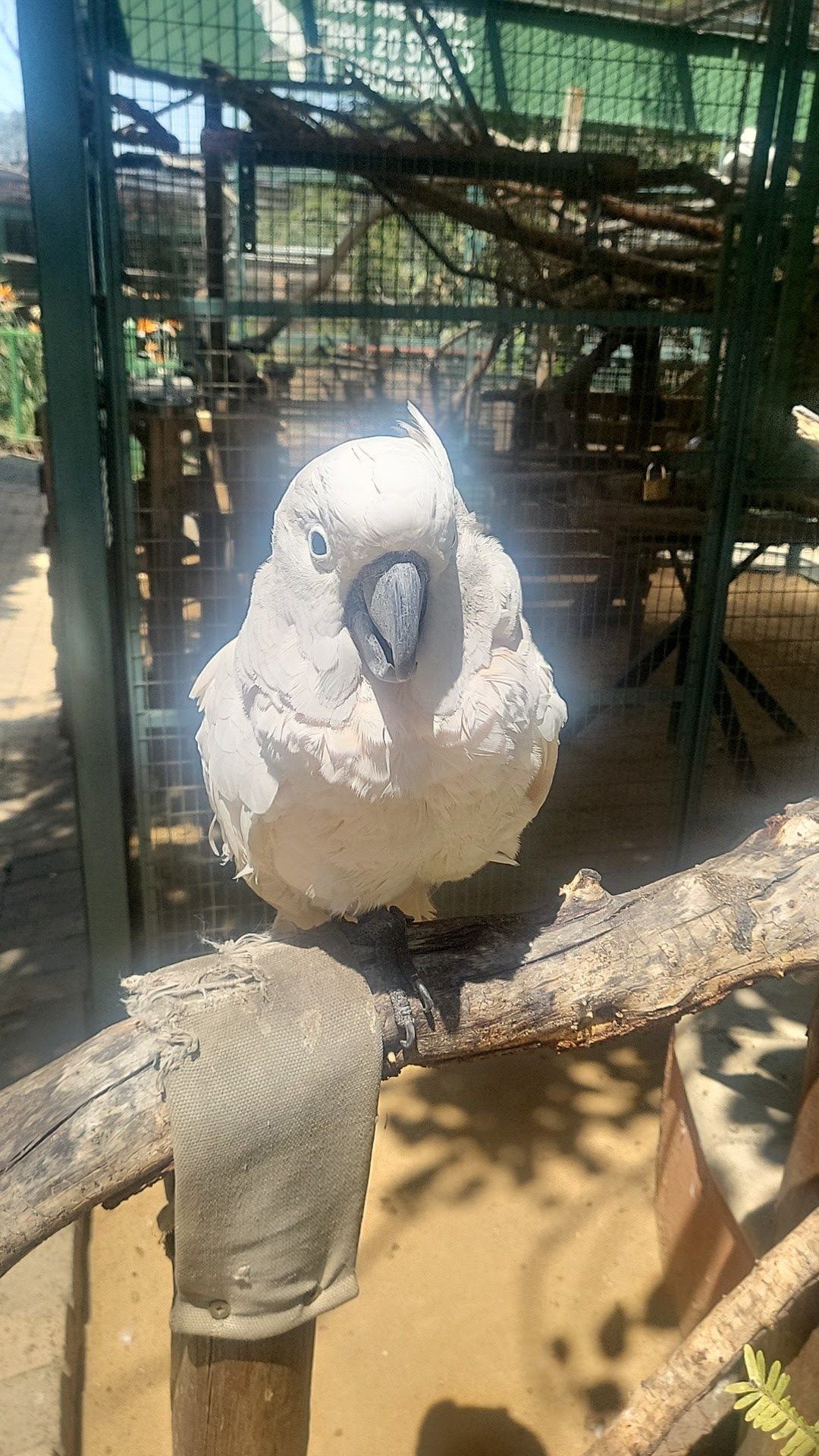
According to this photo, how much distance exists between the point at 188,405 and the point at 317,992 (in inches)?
119

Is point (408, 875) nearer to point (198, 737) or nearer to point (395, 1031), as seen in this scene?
point (395, 1031)

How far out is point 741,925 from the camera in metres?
1.82

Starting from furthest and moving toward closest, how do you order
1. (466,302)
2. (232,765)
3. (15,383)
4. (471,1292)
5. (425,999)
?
(15,383) < (466,302) < (471,1292) < (232,765) < (425,999)

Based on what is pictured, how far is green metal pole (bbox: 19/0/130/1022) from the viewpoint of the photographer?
2740 mm

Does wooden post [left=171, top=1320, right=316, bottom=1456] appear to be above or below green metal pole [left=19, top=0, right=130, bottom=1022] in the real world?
below

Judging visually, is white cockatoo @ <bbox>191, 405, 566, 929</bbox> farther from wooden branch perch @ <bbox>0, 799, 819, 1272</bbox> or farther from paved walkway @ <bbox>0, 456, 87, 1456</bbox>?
paved walkway @ <bbox>0, 456, 87, 1456</bbox>

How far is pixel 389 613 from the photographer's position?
4.92ft

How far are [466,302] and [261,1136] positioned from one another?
3.42 metres

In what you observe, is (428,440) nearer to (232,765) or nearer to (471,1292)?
(232,765)

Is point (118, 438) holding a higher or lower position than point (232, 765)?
higher

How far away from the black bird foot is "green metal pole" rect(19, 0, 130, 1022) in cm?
158

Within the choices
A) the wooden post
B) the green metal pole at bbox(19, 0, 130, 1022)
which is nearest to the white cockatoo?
the wooden post

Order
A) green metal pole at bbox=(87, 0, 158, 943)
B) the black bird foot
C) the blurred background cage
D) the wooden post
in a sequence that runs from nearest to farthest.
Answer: the wooden post, the black bird foot, green metal pole at bbox=(87, 0, 158, 943), the blurred background cage

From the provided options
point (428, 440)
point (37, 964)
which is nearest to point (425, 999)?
point (428, 440)
